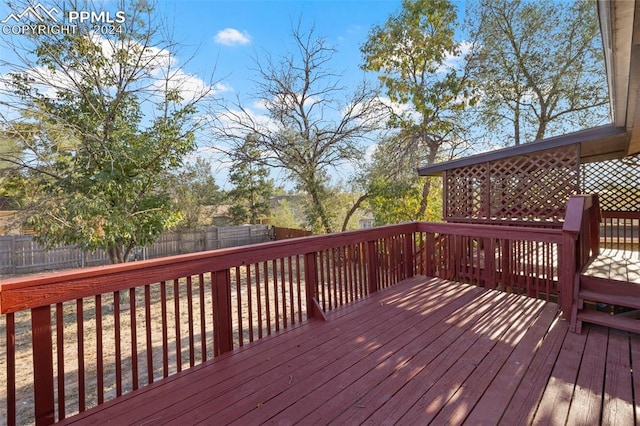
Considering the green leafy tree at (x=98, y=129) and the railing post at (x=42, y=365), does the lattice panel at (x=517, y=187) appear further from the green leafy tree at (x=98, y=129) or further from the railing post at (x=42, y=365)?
the railing post at (x=42, y=365)

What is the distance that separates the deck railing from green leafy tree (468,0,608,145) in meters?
8.98

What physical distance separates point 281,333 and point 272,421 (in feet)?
3.80

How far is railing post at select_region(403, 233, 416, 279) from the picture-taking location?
4406mm

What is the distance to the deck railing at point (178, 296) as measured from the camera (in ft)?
5.38

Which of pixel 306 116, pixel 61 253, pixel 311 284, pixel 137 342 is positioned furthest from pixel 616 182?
pixel 61 253

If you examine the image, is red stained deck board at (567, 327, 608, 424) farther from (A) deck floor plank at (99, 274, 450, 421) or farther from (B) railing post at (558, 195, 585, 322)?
(A) deck floor plank at (99, 274, 450, 421)

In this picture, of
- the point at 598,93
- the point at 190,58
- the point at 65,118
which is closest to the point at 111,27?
the point at 190,58

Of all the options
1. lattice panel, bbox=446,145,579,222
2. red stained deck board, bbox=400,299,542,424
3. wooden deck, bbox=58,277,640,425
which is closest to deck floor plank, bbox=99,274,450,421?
wooden deck, bbox=58,277,640,425

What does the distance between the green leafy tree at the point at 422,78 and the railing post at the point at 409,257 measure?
623 cm

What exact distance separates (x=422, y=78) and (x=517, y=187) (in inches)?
269

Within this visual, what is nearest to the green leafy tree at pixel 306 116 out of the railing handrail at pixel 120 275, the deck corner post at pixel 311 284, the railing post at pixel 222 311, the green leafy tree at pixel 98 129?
the green leafy tree at pixel 98 129

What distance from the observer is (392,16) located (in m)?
10.9

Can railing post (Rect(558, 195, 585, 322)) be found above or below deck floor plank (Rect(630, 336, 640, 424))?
above

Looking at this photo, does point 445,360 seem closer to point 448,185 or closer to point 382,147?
point 448,185
